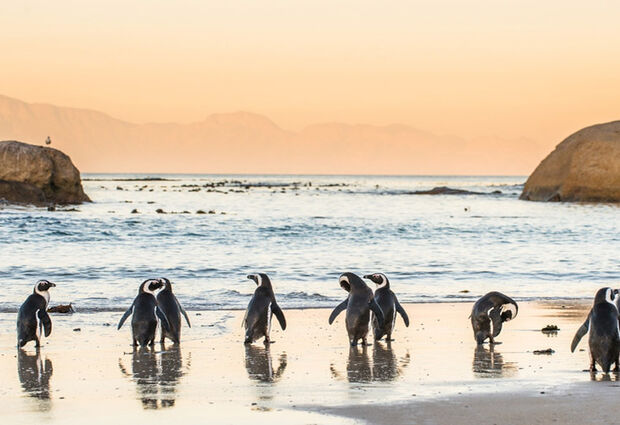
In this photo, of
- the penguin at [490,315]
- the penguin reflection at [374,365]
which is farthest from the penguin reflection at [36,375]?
the penguin at [490,315]

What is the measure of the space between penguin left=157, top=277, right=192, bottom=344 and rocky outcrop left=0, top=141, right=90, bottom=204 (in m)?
37.4

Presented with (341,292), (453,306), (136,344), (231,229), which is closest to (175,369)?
(136,344)

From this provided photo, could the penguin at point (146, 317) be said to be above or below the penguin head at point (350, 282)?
below

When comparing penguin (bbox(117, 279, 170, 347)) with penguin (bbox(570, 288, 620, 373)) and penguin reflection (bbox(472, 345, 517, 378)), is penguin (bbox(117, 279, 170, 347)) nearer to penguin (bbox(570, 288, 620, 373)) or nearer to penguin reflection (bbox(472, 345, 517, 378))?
penguin reflection (bbox(472, 345, 517, 378))

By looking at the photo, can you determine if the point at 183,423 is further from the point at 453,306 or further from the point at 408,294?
the point at 408,294

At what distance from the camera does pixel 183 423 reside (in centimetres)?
704

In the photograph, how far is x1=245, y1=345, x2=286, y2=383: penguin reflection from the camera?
29.3ft

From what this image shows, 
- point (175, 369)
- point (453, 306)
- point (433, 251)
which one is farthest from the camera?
point (433, 251)

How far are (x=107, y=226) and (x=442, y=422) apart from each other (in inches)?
1115

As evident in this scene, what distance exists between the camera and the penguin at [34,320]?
1082 centimetres

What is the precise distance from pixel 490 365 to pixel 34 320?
5.03 meters

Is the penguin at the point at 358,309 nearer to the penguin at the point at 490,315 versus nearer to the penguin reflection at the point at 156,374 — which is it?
the penguin at the point at 490,315

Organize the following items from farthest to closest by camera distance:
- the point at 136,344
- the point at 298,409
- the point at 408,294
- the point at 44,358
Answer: the point at 408,294 < the point at 136,344 < the point at 44,358 < the point at 298,409

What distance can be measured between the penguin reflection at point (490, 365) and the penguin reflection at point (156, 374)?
2.81 meters
